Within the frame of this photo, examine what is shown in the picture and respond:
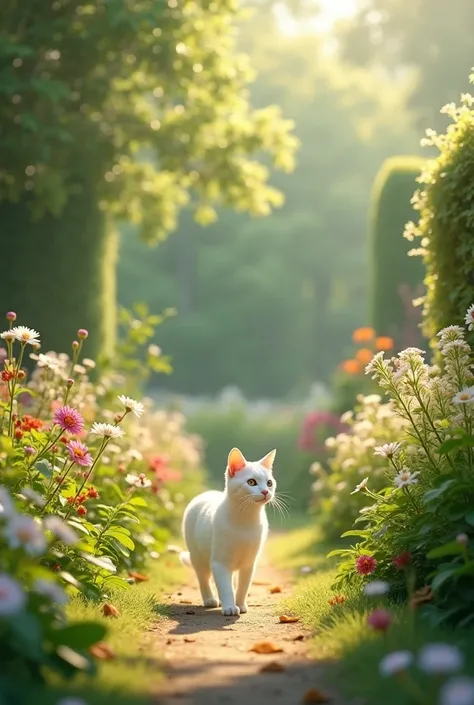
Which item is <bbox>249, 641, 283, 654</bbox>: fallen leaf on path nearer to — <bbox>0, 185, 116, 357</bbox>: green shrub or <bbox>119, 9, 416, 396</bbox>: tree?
<bbox>0, 185, 116, 357</bbox>: green shrub

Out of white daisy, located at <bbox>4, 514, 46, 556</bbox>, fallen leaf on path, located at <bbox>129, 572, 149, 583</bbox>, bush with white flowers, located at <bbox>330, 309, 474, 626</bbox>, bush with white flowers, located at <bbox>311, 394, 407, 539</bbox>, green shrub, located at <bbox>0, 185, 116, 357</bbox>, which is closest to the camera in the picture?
white daisy, located at <bbox>4, 514, 46, 556</bbox>

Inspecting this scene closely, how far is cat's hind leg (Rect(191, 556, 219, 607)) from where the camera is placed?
608 cm

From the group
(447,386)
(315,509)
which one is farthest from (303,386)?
(447,386)

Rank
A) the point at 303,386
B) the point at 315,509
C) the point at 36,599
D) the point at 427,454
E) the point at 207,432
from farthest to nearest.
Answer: the point at 303,386 → the point at 207,432 → the point at 315,509 → the point at 427,454 → the point at 36,599

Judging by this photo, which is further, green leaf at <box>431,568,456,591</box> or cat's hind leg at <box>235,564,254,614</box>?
cat's hind leg at <box>235,564,254,614</box>

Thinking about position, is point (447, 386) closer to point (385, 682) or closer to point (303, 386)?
point (385, 682)

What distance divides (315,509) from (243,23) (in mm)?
30634

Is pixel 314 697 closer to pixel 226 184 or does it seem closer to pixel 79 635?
pixel 79 635

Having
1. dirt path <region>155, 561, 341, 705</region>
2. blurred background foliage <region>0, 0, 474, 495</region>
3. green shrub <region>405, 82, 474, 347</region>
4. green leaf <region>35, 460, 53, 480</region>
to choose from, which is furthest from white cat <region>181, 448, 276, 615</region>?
blurred background foliage <region>0, 0, 474, 495</region>

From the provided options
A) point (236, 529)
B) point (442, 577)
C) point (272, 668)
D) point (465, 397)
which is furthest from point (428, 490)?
point (272, 668)

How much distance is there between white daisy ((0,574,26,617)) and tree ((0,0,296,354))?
24.6 ft

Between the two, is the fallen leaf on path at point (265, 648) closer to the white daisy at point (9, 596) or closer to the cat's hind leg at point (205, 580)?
the cat's hind leg at point (205, 580)

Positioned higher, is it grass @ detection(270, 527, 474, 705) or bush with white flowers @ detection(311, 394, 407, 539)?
bush with white flowers @ detection(311, 394, 407, 539)

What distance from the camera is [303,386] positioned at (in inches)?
1372
